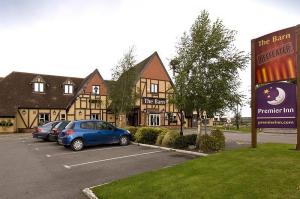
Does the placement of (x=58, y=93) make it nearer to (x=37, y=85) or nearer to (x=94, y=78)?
(x=37, y=85)

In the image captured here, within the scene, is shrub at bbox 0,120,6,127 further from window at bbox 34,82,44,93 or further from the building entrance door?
the building entrance door

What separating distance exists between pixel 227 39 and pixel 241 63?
1.42m

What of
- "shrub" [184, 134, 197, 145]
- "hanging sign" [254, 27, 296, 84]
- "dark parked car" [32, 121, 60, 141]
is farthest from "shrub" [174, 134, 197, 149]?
"dark parked car" [32, 121, 60, 141]

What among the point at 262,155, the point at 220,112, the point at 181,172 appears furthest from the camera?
the point at 220,112

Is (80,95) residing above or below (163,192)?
above

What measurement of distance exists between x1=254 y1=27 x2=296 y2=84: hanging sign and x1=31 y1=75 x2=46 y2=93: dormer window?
32.2 meters

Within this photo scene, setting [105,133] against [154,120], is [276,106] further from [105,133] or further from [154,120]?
[154,120]

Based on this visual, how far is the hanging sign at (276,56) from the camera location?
9.58 meters

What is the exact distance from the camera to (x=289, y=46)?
9633 mm

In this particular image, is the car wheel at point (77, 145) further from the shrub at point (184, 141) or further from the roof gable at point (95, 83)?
the roof gable at point (95, 83)

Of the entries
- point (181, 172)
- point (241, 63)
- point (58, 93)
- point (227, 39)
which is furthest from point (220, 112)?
point (58, 93)

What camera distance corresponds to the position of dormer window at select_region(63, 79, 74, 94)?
38.8 meters

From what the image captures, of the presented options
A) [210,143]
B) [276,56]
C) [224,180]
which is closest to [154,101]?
[210,143]

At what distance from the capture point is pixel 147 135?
18.0m
